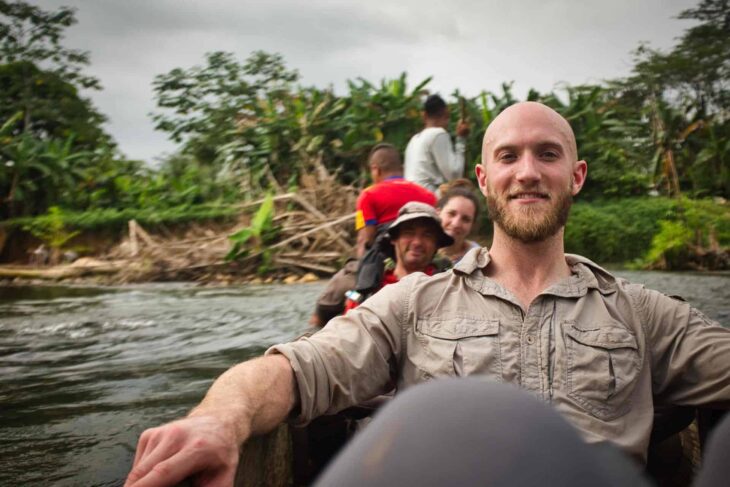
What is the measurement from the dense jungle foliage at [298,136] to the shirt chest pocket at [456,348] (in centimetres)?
777

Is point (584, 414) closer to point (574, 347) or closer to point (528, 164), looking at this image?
point (574, 347)

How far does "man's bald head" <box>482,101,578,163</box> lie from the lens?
69.0 inches

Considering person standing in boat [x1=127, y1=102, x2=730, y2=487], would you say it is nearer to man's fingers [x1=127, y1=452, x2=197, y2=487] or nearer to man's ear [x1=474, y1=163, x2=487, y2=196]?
man's ear [x1=474, y1=163, x2=487, y2=196]

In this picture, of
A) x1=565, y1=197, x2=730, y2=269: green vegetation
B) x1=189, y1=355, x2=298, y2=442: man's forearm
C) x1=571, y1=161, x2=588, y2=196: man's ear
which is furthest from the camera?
x1=565, y1=197, x2=730, y2=269: green vegetation

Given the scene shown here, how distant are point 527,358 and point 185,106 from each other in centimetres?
1974

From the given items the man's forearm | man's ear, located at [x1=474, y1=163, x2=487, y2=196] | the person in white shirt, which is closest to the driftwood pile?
the person in white shirt

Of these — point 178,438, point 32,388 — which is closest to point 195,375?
point 32,388

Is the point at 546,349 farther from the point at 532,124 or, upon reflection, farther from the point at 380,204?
the point at 380,204

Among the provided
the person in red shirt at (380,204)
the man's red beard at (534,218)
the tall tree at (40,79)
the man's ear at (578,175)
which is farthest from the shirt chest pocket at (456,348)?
the tall tree at (40,79)

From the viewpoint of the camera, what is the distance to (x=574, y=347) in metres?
1.60

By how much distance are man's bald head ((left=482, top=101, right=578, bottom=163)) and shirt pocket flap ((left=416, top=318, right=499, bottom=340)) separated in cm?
52

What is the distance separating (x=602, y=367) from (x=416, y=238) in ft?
5.50

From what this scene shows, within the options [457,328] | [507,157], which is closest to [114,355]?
[457,328]

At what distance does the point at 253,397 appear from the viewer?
133 centimetres
